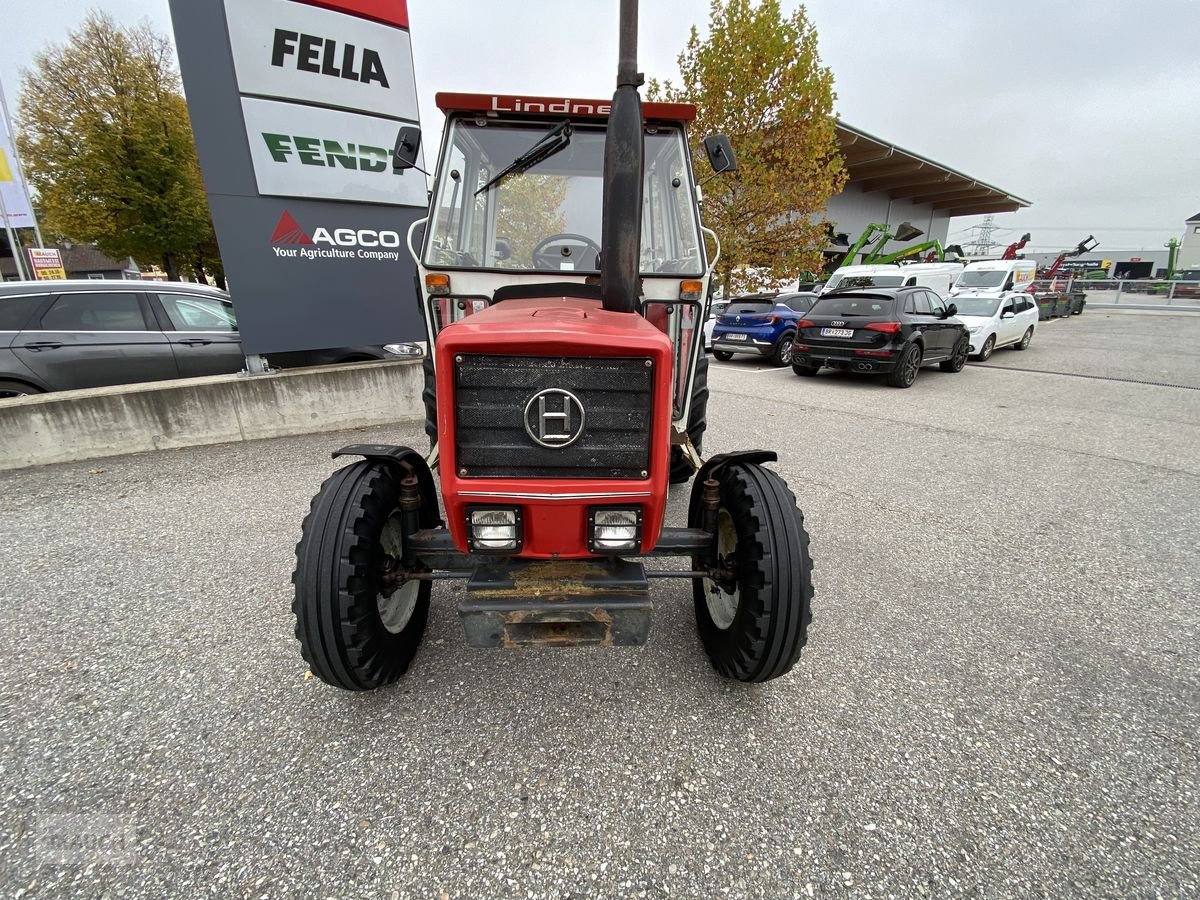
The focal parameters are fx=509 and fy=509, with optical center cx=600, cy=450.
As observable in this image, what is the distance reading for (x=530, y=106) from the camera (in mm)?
2896

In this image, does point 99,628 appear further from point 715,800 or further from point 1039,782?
point 1039,782

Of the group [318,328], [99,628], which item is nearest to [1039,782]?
[99,628]

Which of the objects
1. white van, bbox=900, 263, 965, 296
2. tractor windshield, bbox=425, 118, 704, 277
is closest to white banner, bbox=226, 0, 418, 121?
tractor windshield, bbox=425, 118, 704, 277

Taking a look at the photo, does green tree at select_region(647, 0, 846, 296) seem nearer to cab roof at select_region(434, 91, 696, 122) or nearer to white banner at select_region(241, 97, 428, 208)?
white banner at select_region(241, 97, 428, 208)

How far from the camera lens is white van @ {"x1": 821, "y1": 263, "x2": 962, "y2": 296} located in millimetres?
14641

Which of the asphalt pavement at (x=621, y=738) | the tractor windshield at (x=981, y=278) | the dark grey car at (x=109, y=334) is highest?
the tractor windshield at (x=981, y=278)

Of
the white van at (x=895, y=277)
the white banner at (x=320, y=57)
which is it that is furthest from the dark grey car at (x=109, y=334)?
the white van at (x=895, y=277)

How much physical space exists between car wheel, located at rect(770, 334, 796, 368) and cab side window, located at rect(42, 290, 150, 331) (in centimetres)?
1057

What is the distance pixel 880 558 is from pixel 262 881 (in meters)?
3.42

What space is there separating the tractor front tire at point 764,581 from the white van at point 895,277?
1420cm

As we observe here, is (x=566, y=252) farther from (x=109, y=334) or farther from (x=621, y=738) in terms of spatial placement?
(x=109, y=334)

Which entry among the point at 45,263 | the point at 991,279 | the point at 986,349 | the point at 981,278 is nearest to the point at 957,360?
the point at 986,349

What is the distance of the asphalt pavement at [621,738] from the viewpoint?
1.53 m

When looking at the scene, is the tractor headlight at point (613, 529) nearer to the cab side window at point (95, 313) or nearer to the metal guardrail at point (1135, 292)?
the cab side window at point (95, 313)
